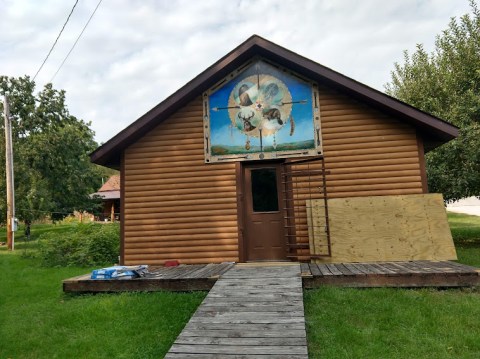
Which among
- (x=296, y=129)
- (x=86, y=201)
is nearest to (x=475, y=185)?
(x=296, y=129)

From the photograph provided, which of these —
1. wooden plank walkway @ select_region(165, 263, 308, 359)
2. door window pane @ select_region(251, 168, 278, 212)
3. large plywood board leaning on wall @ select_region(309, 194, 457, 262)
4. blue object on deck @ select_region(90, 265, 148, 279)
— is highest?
door window pane @ select_region(251, 168, 278, 212)

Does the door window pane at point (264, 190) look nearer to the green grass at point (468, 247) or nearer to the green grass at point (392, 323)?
the green grass at point (392, 323)

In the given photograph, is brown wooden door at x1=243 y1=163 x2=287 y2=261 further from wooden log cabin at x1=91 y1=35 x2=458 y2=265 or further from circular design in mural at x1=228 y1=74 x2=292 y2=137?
circular design in mural at x1=228 y1=74 x2=292 y2=137

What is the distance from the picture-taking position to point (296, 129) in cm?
913

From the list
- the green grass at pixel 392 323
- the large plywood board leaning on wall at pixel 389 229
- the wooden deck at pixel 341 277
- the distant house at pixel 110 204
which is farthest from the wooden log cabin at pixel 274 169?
the distant house at pixel 110 204

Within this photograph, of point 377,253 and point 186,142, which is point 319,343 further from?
point 186,142

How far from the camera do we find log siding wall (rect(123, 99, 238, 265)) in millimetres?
9188

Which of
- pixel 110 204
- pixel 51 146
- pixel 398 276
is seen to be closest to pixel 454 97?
pixel 398 276

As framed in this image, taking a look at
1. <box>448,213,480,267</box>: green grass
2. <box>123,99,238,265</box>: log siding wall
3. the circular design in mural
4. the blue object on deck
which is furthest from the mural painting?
<box>448,213,480,267</box>: green grass

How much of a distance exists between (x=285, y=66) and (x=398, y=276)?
591 centimetres

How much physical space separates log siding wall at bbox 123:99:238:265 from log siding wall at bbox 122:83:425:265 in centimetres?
3

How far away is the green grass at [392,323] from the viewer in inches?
174

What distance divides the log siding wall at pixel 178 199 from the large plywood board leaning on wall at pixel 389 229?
100 inches

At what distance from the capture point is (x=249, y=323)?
470 cm
